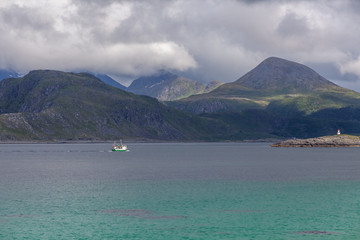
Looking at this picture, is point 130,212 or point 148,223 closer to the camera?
point 148,223

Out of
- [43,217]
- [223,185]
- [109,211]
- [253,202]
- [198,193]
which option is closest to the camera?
[43,217]

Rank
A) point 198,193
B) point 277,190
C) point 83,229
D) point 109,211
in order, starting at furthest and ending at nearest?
point 277,190 < point 198,193 < point 109,211 < point 83,229

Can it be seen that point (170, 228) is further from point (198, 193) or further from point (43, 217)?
point (198, 193)

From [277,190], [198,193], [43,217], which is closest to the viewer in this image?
[43,217]

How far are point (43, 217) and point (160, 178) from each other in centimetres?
5730

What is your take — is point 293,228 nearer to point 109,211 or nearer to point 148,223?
point 148,223

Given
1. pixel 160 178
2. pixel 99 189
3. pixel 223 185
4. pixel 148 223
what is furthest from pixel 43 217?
pixel 160 178

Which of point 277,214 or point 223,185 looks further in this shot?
point 223,185

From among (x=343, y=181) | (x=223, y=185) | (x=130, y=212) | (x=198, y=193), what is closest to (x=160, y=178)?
(x=223, y=185)

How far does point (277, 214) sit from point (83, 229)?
87.5 feet

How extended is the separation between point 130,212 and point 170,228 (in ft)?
39.0

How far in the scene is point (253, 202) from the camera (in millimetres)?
74188

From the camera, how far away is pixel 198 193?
85250 millimetres

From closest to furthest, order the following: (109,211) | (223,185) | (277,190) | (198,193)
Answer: (109,211), (198,193), (277,190), (223,185)
